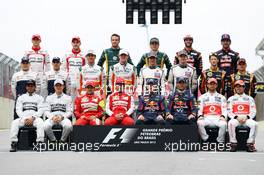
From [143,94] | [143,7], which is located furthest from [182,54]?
[143,7]

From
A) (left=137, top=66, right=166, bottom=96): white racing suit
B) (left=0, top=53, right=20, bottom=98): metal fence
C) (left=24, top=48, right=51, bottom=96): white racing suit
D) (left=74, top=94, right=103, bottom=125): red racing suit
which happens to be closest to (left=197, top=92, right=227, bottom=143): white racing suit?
(left=137, top=66, right=166, bottom=96): white racing suit

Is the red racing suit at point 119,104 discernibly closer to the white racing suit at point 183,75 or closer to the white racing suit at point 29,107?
the white racing suit at point 183,75

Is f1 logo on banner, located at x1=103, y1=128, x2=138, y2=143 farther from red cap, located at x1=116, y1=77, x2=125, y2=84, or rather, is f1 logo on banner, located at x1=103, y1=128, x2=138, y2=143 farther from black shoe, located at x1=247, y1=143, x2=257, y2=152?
black shoe, located at x1=247, y1=143, x2=257, y2=152

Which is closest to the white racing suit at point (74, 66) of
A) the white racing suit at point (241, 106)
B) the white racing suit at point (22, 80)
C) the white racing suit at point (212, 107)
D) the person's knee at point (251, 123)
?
the white racing suit at point (22, 80)

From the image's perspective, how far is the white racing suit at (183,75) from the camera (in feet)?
49.0

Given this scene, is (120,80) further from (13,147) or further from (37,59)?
(13,147)

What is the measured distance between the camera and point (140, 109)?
552 inches

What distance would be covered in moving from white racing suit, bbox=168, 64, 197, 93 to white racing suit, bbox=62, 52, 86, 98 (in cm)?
240

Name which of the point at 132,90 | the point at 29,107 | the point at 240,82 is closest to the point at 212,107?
the point at 240,82

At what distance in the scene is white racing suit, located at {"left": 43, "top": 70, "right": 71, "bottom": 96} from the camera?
15.2 meters

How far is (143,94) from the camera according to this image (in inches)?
562

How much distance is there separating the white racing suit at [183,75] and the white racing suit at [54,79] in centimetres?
247

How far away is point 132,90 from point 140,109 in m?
1.11
